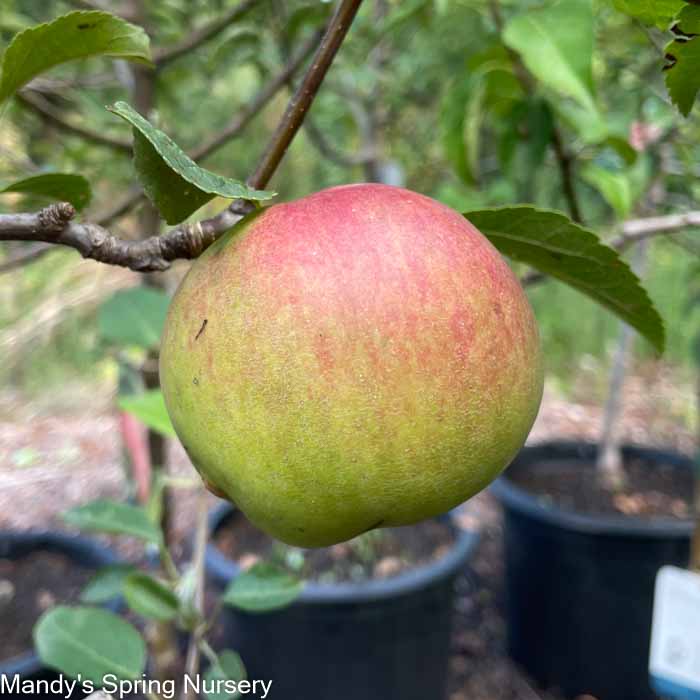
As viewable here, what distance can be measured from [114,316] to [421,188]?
52.2 inches

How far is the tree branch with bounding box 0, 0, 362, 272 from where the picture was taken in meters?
0.41

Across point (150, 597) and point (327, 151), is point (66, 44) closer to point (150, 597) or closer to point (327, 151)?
point (150, 597)

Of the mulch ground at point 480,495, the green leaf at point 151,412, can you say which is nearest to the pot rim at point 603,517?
the mulch ground at point 480,495

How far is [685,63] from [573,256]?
138 mm

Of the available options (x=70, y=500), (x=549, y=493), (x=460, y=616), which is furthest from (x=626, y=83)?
(x=70, y=500)

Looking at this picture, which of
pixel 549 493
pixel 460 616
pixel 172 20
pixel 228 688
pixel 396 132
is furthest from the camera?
pixel 396 132

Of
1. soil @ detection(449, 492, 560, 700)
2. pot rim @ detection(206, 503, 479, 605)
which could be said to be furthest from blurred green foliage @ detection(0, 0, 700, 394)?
soil @ detection(449, 492, 560, 700)

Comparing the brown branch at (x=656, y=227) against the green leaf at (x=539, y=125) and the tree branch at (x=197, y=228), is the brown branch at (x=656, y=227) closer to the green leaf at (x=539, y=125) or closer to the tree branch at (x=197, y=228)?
the green leaf at (x=539, y=125)

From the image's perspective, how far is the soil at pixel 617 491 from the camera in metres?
1.70

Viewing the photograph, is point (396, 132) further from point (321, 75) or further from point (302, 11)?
point (321, 75)

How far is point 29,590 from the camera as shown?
57.8 inches

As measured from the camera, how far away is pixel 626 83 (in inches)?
78.1

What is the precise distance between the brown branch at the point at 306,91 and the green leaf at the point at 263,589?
61 centimetres

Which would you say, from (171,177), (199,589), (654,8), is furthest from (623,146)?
(199,589)
